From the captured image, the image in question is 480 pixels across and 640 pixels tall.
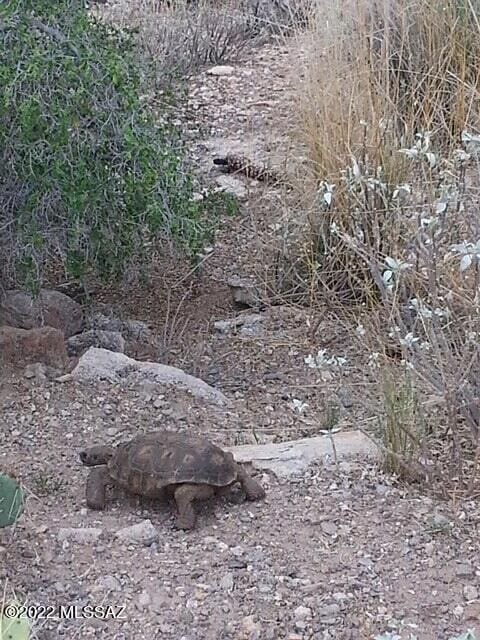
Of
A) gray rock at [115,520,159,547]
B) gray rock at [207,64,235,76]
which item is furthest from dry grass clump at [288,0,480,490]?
gray rock at [207,64,235,76]

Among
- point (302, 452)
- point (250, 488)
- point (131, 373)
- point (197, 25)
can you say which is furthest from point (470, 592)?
point (197, 25)

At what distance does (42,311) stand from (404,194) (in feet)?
4.74

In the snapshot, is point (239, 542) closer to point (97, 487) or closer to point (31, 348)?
point (97, 487)

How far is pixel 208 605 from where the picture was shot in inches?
97.3

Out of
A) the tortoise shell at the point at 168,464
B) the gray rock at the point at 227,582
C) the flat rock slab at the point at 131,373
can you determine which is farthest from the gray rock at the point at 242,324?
the gray rock at the point at 227,582

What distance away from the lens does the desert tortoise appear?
2840 mm

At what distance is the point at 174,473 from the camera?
285 centimetres

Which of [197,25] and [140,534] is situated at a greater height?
[140,534]

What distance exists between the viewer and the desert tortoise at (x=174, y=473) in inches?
112

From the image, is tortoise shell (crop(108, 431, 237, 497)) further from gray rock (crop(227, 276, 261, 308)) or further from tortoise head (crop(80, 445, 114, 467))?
gray rock (crop(227, 276, 261, 308))

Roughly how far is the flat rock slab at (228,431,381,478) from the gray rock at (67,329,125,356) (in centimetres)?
104

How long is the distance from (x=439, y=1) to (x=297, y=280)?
5.91 feet

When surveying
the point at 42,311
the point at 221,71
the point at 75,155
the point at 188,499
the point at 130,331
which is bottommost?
the point at 221,71

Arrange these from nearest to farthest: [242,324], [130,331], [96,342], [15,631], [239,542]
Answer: [15,631] < [239,542] < [96,342] < [130,331] < [242,324]
